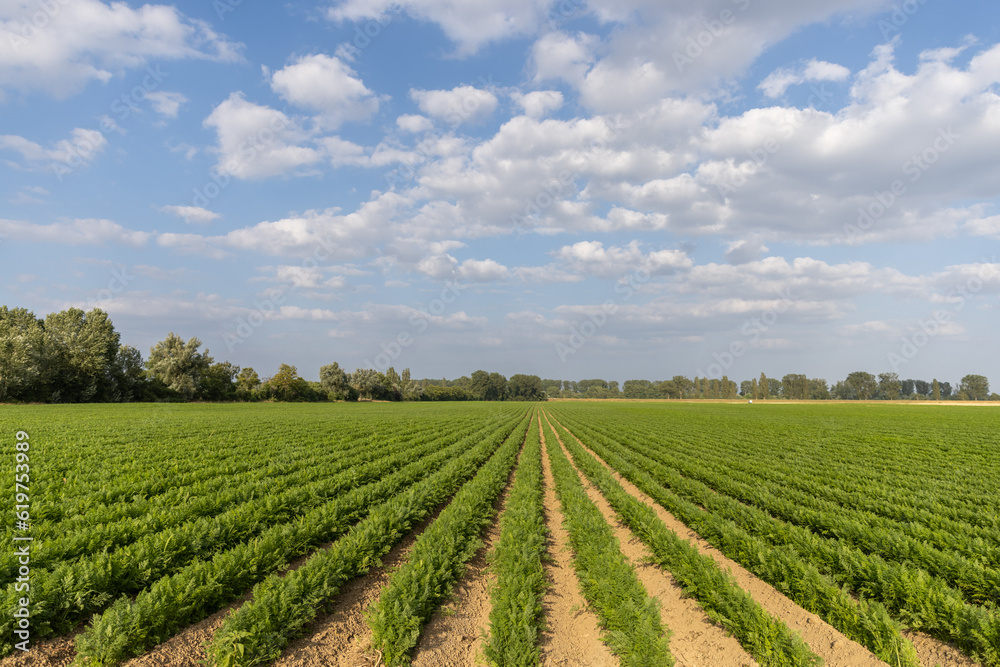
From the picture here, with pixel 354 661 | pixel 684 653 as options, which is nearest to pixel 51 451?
pixel 354 661

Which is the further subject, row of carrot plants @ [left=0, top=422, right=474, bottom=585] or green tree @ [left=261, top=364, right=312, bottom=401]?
green tree @ [left=261, top=364, right=312, bottom=401]

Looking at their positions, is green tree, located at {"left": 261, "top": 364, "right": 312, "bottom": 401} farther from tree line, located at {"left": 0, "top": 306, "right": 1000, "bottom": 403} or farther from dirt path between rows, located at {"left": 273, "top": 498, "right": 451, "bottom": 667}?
dirt path between rows, located at {"left": 273, "top": 498, "right": 451, "bottom": 667}

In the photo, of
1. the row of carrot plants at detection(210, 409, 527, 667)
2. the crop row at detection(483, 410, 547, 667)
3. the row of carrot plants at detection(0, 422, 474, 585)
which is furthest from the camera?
the row of carrot plants at detection(0, 422, 474, 585)

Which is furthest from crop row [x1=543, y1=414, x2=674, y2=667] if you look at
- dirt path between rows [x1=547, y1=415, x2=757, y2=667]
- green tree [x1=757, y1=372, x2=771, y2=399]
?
green tree [x1=757, y1=372, x2=771, y2=399]

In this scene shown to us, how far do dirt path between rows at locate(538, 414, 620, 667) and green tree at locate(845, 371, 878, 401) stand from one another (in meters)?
247

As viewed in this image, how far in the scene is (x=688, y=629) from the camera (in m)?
5.82

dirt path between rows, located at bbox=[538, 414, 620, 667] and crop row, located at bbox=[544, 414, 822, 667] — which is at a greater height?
crop row, located at bbox=[544, 414, 822, 667]

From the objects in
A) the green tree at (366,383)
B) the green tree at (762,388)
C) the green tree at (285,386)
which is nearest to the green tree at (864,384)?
the green tree at (762,388)

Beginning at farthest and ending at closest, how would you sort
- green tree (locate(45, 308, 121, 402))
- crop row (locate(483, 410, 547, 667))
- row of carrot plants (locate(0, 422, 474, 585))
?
green tree (locate(45, 308, 121, 402)), row of carrot plants (locate(0, 422, 474, 585)), crop row (locate(483, 410, 547, 667))

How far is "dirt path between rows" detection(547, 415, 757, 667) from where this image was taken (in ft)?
16.9

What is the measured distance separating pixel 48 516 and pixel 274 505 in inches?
158

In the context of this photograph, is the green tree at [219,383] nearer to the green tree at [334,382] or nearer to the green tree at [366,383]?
the green tree at [334,382]

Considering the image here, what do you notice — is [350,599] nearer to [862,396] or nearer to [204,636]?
[204,636]

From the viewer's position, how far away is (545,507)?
12.5 m
